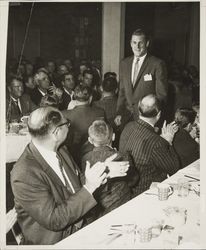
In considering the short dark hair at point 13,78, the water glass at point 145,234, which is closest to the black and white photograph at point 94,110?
the short dark hair at point 13,78

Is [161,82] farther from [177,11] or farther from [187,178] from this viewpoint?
[187,178]

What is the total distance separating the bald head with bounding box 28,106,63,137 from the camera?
5.74 ft

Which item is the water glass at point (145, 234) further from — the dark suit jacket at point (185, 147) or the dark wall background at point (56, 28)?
the dark wall background at point (56, 28)

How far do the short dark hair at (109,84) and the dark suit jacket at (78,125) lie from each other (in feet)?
0.43

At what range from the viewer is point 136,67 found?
1.89 m

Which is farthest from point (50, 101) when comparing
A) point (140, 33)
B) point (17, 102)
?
point (140, 33)

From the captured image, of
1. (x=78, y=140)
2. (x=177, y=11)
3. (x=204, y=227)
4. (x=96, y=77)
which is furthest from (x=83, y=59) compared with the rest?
(x=204, y=227)

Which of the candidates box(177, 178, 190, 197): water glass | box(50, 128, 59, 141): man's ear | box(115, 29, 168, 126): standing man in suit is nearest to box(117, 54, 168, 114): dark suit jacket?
box(115, 29, 168, 126): standing man in suit

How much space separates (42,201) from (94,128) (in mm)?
487

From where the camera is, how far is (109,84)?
1894 mm

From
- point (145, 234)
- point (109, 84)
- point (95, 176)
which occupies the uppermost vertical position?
point (109, 84)

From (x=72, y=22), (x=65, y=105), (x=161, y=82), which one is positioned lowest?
(x=65, y=105)

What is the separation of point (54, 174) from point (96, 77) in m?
0.58

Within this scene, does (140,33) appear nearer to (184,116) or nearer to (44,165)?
(184,116)
